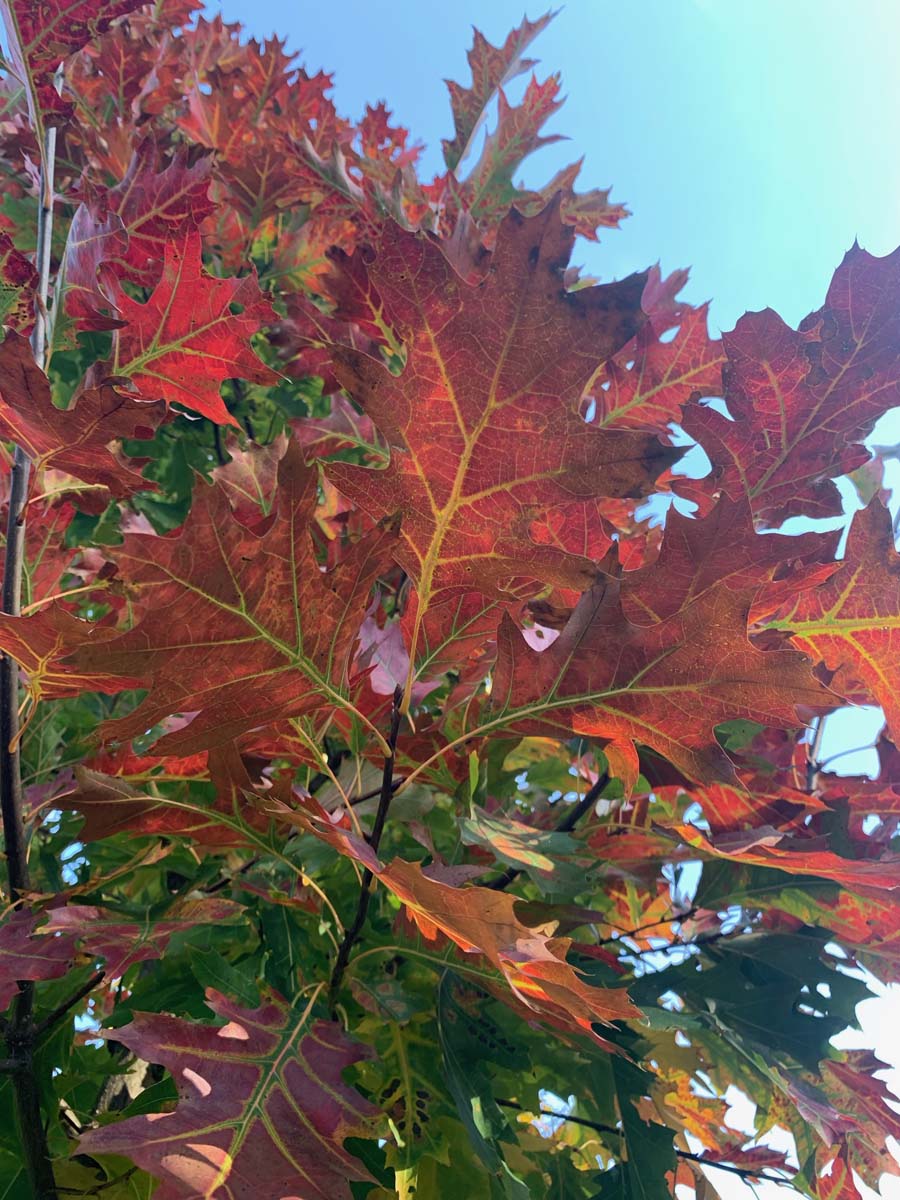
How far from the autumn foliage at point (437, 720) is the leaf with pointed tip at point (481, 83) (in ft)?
3.74

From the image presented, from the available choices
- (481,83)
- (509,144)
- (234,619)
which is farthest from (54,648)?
(481,83)

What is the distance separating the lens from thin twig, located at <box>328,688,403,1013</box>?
0.80 m

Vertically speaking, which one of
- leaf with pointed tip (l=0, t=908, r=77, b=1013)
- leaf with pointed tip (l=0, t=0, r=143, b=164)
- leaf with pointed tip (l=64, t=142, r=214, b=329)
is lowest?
leaf with pointed tip (l=0, t=908, r=77, b=1013)

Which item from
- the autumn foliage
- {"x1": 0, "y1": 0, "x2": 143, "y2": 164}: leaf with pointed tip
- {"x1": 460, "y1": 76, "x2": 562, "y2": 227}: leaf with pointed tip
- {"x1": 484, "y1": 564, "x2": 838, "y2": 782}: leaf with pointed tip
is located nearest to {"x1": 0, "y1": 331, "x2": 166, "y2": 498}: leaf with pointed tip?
the autumn foliage

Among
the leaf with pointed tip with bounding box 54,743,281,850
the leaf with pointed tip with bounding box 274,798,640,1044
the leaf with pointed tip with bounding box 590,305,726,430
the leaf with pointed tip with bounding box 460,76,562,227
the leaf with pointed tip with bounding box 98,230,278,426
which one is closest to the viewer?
the leaf with pointed tip with bounding box 274,798,640,1044

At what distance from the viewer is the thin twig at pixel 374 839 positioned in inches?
31.7

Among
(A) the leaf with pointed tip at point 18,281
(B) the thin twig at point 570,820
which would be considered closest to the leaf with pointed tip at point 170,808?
(B) the thin twig at point 570,820

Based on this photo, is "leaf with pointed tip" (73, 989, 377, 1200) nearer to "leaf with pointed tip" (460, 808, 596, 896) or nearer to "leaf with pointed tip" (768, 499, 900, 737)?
"leaf with pointed tip" (460, 808, 596, 896)

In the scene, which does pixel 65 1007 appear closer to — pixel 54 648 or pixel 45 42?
pixel 54 648

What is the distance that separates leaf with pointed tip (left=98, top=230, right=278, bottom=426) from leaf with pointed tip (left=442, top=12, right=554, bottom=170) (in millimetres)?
1530

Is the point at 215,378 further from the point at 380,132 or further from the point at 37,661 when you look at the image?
the point at 380,132

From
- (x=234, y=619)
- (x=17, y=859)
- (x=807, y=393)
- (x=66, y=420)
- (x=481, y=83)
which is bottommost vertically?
(x=17, y=859)

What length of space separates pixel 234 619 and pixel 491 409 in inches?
10.9

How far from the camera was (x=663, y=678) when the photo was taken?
0.75m
